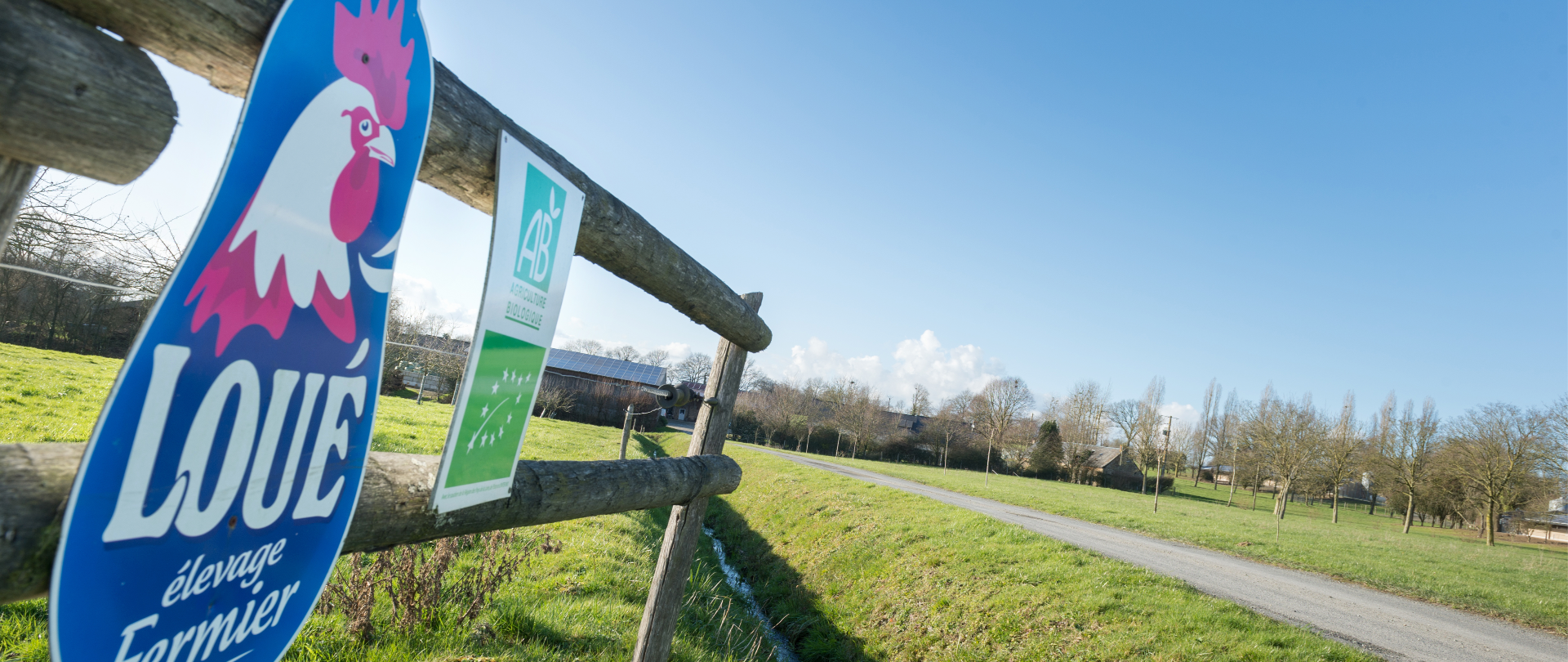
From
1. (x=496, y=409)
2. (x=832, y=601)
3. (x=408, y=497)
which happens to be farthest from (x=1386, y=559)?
(x=408, y=497)

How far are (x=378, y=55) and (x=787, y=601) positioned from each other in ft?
32.5

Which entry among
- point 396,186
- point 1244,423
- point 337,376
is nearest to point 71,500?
point 337,376

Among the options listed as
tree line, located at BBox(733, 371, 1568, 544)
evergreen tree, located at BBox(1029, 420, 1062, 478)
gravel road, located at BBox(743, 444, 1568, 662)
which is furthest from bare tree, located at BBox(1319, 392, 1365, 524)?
gravel road, located at BBox(743, 444, 1568, 662)

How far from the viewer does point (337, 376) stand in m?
1.12

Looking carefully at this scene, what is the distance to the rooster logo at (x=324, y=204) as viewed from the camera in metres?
0.90

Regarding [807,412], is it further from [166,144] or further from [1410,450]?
[166,144]

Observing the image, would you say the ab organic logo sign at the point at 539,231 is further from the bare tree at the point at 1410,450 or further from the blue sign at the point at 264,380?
the bare tree at the point at 1410,450

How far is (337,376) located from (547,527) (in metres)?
6.67

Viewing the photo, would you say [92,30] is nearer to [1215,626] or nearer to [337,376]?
[337,376]

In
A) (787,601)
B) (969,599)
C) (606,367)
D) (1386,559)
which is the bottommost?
(787,601)

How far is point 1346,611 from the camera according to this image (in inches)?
335

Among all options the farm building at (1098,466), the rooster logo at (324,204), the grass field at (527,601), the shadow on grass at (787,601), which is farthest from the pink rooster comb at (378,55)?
the farm building at (1098,466)

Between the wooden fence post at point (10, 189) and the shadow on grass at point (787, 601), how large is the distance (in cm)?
851

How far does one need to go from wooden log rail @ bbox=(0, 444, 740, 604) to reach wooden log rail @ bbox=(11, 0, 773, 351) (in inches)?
16.0
